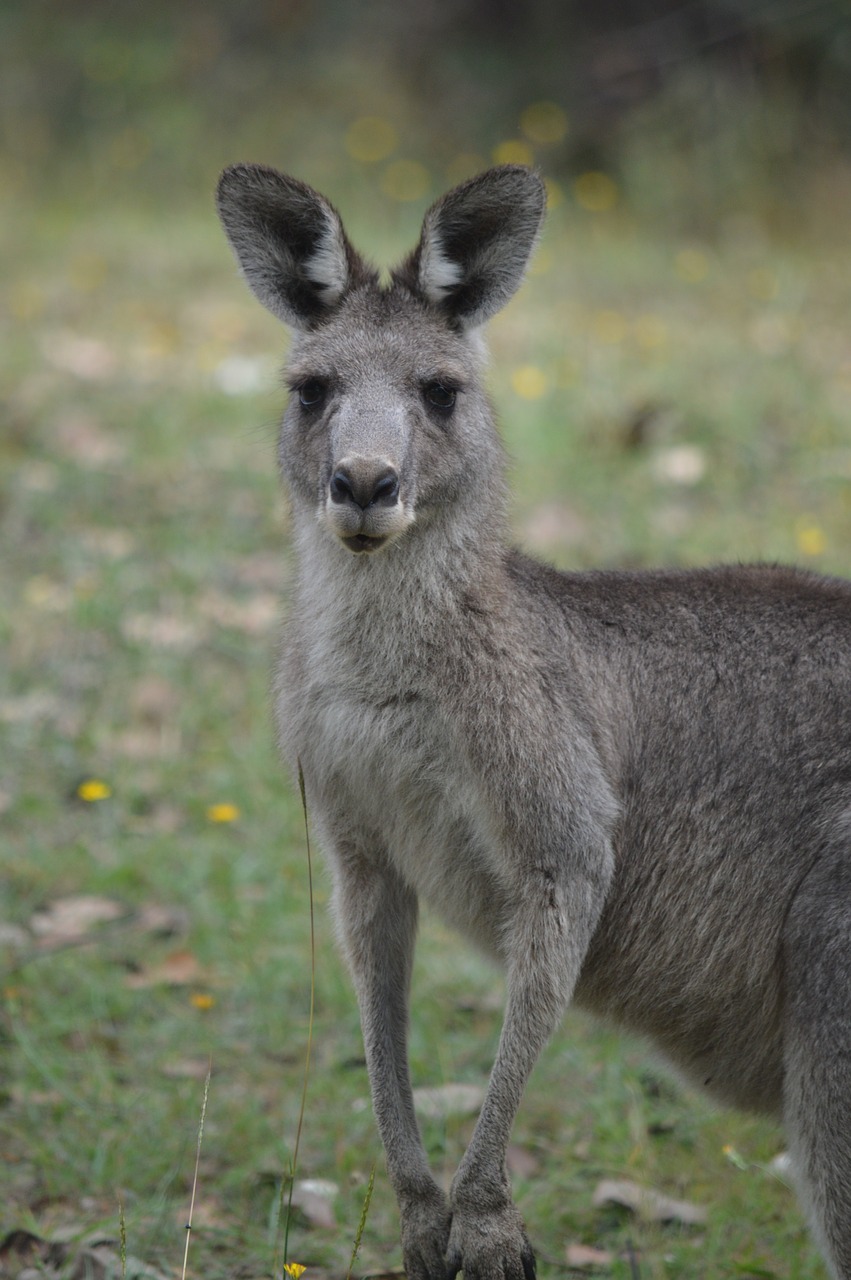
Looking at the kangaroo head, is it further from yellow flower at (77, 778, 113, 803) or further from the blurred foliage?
the blurred foliage

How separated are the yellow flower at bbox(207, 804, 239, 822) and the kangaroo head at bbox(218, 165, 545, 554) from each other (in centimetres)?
172

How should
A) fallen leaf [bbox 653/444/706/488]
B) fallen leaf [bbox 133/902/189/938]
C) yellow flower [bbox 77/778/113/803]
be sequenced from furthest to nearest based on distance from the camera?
fallen leaf [bbox 653/444/706/488]
yellow flower [bbox 77/778/113/803]
fallen leaf [bbox 133/902/189/938]

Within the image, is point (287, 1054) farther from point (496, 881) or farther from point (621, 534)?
point (621, 534)

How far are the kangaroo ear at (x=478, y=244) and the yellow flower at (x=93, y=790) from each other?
209 centimetres

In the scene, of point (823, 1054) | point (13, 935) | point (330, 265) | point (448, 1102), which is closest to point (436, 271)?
point (330, 265)

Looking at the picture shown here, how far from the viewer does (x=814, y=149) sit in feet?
32.2

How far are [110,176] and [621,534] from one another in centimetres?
573

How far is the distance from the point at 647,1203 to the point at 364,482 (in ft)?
6.12

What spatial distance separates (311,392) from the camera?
10.9ft

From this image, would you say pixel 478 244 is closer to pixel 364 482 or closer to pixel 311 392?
pixel 311 392

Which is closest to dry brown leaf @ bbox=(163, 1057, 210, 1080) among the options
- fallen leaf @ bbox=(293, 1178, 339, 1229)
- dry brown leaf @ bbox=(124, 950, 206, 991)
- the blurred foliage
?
dry brown leaf @ bbox=(124, 950, 206, 991)

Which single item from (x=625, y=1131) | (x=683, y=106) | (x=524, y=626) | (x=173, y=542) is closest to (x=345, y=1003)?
(x=625, y=1131)

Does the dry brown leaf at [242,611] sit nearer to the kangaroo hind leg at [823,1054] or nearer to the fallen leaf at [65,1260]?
the fallen leaf at [65,1260]

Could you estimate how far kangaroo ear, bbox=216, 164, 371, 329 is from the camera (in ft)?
10.9
